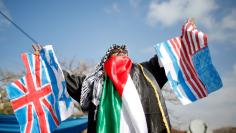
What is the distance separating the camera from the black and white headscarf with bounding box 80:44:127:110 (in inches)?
97.2

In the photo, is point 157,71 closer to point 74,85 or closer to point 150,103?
point 150,103

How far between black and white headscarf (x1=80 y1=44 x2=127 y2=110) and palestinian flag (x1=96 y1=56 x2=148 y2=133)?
0.07 meters

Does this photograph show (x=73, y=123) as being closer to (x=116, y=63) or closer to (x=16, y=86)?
(x=16, y=86)

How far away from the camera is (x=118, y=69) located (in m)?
2.54

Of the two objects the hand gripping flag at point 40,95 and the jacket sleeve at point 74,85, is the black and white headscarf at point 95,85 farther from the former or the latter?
the hand gripping flag at point 40,95

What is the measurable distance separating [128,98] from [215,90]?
3.49 feet

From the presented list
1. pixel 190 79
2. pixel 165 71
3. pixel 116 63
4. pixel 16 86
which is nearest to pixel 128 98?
pixel 116 63

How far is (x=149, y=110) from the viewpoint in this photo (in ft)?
7.43

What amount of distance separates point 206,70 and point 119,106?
1.14 meters

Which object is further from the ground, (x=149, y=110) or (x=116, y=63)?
(x=116, y=63)

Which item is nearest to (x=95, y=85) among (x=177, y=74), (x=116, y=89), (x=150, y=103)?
(x=116, y=89)

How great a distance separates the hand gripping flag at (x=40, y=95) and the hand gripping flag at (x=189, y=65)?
1.23 m

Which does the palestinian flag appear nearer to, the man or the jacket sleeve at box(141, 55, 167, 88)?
the man

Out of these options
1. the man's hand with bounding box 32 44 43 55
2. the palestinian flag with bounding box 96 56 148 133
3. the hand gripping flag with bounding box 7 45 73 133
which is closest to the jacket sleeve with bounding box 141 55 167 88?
the palestinian flag with bounding box 96 56 148 133
